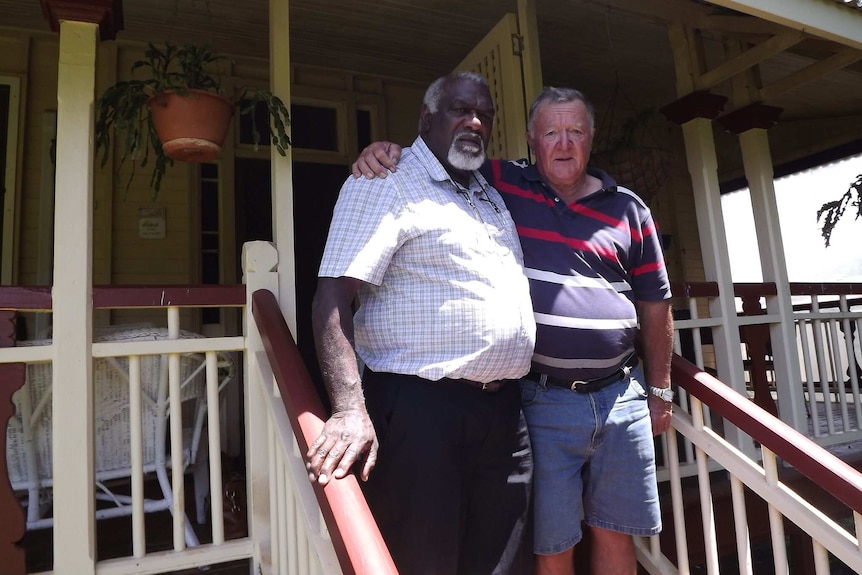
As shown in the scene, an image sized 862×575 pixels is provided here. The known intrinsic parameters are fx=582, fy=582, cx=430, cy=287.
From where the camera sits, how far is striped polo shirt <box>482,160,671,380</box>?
1628mm

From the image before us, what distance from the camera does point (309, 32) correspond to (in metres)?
3.74

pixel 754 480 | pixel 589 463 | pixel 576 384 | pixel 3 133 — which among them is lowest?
pixel 754 480

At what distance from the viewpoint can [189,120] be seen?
2.27 m

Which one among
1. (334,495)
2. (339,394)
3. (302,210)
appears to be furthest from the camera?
(302,210)

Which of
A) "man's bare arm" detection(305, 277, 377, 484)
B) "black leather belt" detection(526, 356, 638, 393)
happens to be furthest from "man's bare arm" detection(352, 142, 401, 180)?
"black leather belt" detection(526, 356, 638, 393)

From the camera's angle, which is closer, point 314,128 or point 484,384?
point 484,384

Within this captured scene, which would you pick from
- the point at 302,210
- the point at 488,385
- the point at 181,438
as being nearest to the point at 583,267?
the point at 488,385

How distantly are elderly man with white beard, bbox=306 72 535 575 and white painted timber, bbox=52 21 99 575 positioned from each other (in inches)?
39.9

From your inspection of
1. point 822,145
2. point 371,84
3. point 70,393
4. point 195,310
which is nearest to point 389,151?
point 70,393

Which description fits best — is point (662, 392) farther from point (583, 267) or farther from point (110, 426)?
point (110, 426)

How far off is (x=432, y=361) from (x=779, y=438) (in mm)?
1043

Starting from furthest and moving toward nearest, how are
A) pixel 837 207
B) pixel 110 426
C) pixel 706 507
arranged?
pixel 837 207 < pixel 110 426 < pixel 706 507

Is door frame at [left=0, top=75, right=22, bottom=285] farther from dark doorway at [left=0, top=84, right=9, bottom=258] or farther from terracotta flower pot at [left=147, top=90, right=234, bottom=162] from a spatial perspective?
terracotta flower pot at [left=147, top=90, right=234, bottom=162]

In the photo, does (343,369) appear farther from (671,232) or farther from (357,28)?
(671,232)
